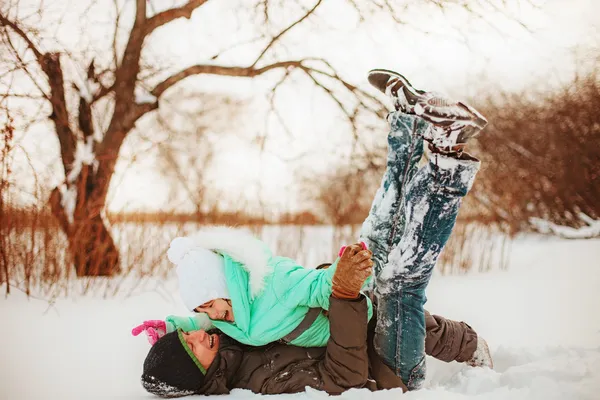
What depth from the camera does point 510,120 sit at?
23.7 ft

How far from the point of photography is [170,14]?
15.4 ft

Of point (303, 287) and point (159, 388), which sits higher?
point (303, 287)

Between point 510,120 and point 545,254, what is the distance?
3.21 metres

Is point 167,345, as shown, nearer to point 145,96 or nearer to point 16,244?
point 16,244

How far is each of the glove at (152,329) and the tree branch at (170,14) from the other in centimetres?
381

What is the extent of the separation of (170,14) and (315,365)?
13.9ft

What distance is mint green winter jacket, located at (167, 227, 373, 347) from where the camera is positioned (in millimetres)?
1487

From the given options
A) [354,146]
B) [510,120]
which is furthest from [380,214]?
[510,120]

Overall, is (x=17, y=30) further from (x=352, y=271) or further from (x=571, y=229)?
(x=571, y=229)

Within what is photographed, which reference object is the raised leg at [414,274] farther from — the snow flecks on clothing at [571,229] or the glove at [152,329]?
the snow flecks on clothing at [571,229]

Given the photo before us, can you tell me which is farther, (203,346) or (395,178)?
(395,178)

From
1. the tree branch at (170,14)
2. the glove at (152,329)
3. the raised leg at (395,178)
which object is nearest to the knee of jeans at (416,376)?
the raised leg at (395,178)

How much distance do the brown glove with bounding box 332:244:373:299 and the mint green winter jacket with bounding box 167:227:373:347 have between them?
0.19ft

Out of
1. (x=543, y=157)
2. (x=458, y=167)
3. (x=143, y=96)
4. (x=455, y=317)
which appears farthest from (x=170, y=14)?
(x=543, y=157)
